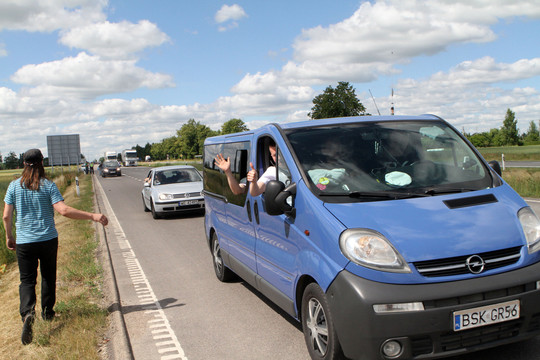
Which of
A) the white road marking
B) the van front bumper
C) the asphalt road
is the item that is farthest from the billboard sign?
the van front bumper

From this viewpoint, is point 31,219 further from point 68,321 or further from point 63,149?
point 63,149

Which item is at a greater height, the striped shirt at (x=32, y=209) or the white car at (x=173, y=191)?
the striped shirt at (x=32, y=209)

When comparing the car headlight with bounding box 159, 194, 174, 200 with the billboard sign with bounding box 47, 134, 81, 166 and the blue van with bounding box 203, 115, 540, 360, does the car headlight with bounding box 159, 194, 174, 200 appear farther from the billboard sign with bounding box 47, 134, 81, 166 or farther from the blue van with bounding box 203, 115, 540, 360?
the billboard sign with bounding box 47, 134, 81, 166

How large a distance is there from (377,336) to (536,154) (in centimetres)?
5548

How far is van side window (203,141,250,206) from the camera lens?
5980 mm

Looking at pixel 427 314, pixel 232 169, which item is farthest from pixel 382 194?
pixel 232 169

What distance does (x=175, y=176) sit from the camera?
17.4 metres

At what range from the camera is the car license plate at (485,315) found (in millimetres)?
3432

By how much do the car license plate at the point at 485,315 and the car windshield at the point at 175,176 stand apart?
1408 cm

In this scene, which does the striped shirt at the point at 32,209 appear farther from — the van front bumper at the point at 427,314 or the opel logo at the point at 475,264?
the opel logo at the point at 475,264

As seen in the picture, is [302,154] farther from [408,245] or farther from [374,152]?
[408,245]

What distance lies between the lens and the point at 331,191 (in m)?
4.22

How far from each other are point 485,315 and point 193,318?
3291 mm

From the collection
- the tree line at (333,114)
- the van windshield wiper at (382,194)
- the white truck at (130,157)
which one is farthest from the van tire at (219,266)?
the white truck at (130,157)
